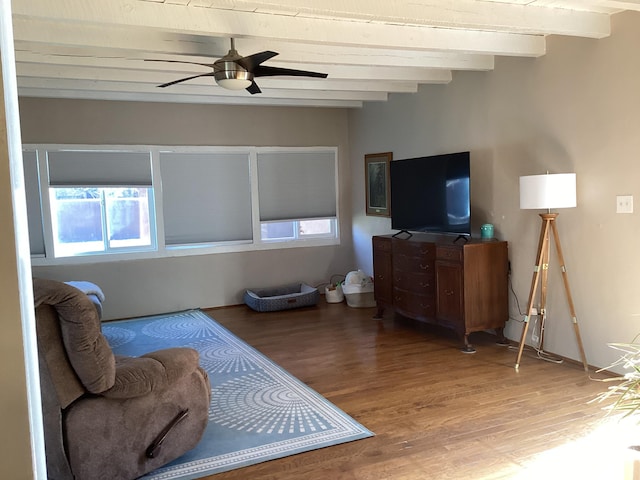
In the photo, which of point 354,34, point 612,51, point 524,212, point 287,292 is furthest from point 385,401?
point 287,292

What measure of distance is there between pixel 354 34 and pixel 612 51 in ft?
5.92

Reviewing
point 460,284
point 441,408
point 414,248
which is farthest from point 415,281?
point 441,408

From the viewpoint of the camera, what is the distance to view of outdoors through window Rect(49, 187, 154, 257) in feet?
20.0

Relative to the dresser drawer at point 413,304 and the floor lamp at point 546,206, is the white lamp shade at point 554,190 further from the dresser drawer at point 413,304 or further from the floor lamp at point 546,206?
the dresser drawer at point 413,304

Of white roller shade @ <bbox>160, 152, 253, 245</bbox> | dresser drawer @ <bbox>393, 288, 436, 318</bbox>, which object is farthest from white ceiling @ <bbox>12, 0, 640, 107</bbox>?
dresser drawer @ <bbox>393, 288, 436, 318</bbox>

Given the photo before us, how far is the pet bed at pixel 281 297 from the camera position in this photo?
645 centimetres

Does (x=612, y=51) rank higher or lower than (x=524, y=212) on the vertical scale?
higher

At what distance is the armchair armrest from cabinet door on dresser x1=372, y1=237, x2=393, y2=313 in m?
3.08

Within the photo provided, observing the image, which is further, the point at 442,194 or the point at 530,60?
the point at 442,194

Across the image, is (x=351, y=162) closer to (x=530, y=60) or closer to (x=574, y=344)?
(x=530, y=60)

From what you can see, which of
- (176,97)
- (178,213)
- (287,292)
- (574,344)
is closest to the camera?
(574,344)

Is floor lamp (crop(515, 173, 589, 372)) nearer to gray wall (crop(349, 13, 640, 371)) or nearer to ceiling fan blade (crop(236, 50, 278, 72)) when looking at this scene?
gray wall (crop(349, 13, 640, 371))

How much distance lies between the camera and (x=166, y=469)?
2812 mm

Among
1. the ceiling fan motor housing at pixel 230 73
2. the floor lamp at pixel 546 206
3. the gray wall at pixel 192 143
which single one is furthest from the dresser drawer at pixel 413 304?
the ceiling fan motor housing at pixel 230 73
